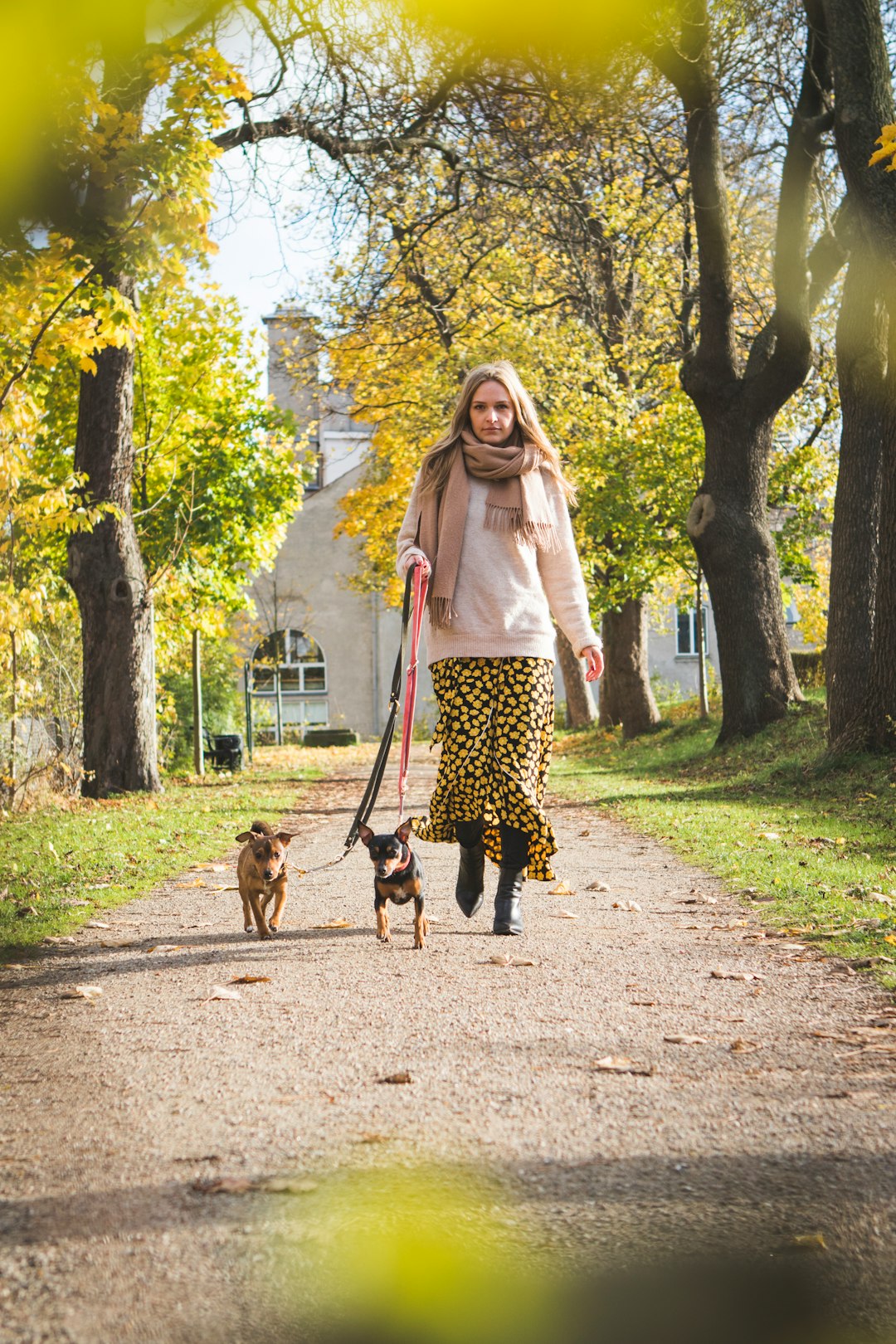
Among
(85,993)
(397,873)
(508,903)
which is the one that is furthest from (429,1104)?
(508,903)

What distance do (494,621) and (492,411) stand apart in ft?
3.03

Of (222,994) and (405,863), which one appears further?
(405,863)

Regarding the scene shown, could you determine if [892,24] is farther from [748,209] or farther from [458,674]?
[458,674]

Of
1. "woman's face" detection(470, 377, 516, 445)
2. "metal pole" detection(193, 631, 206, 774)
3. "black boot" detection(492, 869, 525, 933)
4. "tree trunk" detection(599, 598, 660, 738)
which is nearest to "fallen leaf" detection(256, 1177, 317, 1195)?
"black boot" detection(492, 869, 525, 933)

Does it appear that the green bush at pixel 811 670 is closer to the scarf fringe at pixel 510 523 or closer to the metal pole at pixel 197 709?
the metal pole at pixel 197 709

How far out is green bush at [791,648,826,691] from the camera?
25469 millimetres

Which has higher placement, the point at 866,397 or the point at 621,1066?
the point at 866,397

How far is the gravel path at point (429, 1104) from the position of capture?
2.43 meters

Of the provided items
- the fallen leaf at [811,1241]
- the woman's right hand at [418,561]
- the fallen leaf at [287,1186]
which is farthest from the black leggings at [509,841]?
the fallen leaf at [811,1241]

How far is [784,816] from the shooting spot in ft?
34.0

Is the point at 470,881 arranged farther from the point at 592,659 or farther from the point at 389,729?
the point at 592,659

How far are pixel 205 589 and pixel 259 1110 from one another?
1627cm

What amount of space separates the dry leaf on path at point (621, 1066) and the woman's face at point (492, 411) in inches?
116

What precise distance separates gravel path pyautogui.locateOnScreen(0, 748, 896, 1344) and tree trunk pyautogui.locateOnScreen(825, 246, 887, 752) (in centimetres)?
695
